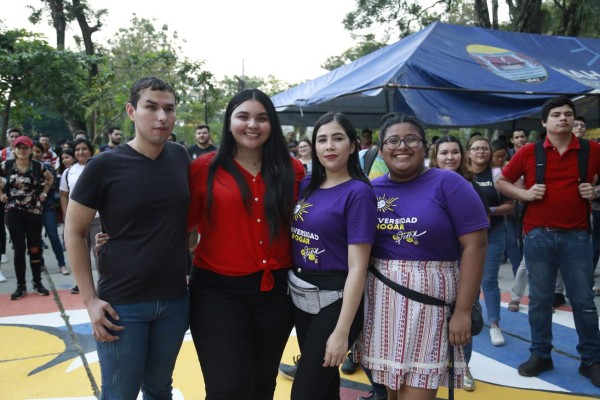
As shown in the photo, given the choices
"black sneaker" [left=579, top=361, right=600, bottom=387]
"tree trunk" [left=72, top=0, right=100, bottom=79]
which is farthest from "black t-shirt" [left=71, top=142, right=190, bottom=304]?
"tree trunk" [left=72, top=0, right=100, bottom=79]

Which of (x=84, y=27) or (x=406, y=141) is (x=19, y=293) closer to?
(x=406, y=141)

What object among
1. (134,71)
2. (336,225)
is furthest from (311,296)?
(134,71)

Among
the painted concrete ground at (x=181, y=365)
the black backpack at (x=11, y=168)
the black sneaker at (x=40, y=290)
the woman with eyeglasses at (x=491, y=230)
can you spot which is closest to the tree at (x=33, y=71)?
the black backpack at (x=11, y=168)

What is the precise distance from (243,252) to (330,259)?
42cm

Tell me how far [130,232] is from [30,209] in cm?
472

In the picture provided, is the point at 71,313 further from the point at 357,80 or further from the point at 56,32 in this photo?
the point at 56,32

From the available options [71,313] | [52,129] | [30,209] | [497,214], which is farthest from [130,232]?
[52,129]

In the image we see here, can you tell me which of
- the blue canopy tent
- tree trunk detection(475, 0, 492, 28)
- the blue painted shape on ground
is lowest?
the blue painted shape on ground

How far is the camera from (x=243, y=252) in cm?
240

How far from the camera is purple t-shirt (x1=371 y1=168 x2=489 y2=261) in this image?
7.69ft

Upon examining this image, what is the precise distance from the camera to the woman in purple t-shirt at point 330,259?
225 centimetres

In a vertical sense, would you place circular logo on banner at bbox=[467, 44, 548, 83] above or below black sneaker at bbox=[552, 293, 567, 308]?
above

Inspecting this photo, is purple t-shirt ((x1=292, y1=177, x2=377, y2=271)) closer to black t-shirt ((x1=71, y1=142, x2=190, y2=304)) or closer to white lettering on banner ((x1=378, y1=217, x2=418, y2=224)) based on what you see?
white lettering on banner ((x1=378, y1=217, x2=418, y2=224))

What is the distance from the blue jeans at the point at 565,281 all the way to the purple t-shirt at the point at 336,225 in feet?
6.94
